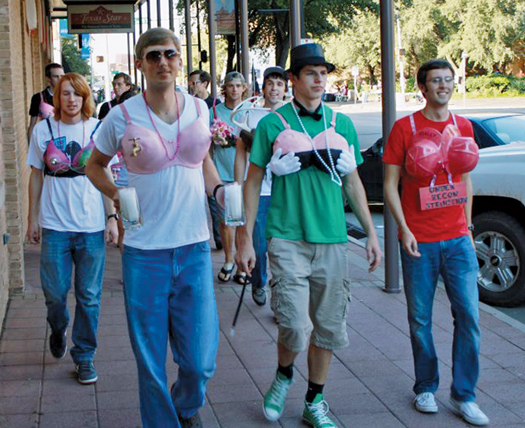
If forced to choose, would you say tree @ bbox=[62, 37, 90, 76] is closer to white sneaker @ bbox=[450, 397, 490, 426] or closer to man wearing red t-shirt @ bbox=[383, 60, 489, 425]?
man wearing red t-shirt @ bbox=[383, 60, 489, 425]

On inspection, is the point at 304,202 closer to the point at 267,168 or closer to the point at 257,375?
the point at 257,375

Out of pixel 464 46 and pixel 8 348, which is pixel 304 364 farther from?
pixel 464 46

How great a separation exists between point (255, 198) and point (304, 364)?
156cm

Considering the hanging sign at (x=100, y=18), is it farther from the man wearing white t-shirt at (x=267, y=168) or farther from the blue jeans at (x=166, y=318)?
the blue jeans at (x=166, y=318)

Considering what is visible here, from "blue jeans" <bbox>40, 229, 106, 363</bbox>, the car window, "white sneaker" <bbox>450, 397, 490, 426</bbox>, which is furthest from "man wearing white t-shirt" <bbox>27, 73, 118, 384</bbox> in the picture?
the car window

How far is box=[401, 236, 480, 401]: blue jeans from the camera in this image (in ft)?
16.7

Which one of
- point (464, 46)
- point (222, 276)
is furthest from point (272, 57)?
point (222, 276)

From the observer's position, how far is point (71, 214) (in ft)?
18.6

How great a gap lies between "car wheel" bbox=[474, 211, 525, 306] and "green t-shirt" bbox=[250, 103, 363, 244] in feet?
11.6

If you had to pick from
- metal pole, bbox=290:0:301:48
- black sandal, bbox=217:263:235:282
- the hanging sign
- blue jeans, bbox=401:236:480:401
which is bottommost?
black sandal, bbox=217:263:235:282

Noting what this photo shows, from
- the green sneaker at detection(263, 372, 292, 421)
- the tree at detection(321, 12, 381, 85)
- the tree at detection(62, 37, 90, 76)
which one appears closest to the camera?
the green sneaker at detection(263, 372, 292, 421)

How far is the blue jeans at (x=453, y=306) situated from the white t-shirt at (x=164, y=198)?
1.44m

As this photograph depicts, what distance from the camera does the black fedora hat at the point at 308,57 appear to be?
487 cm

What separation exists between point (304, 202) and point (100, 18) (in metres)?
26.0
